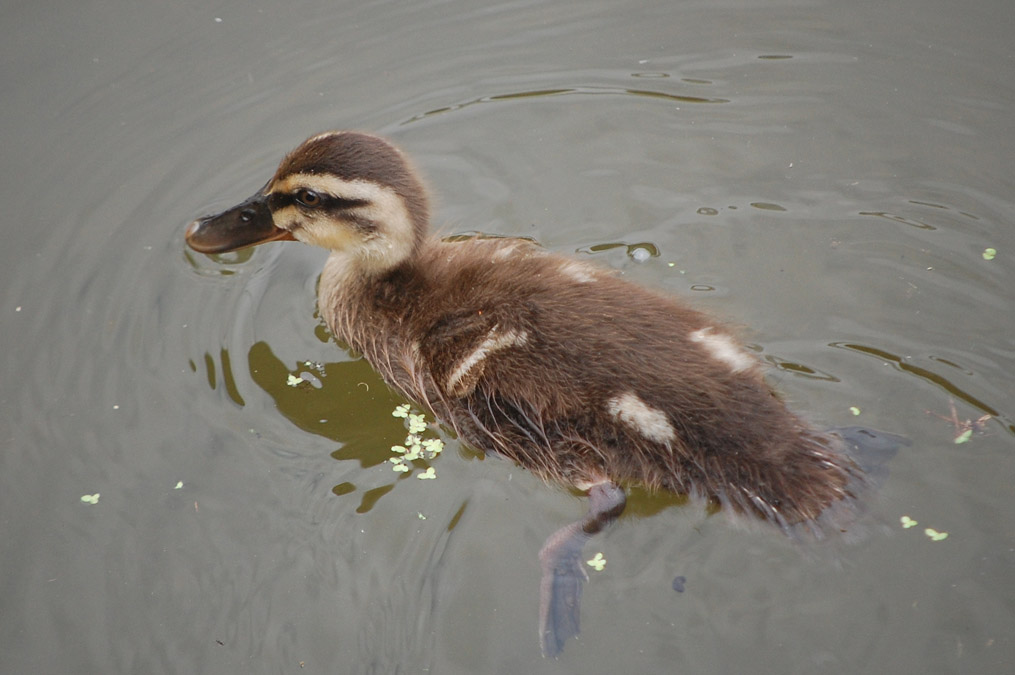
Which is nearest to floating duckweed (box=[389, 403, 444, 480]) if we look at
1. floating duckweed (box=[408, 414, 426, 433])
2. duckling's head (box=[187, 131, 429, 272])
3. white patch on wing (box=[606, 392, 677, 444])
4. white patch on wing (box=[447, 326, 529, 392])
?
floating duckweed (box=[408, 414, 426, 433])

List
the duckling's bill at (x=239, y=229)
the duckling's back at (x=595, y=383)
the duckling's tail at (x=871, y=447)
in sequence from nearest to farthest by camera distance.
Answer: the duckling's back at (x=595, y=383), the duckling's tail at (x=871, y=447), the duckling's bill at (x=239, y=229)

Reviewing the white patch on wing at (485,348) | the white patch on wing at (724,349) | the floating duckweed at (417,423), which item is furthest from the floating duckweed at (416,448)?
the white patch on wing at (724,349)

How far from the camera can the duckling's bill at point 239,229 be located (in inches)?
124

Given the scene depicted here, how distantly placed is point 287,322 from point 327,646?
1306 millimetres

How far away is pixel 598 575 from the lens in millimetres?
2611

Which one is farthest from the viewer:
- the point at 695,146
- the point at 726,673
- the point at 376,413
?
the point at 695,146

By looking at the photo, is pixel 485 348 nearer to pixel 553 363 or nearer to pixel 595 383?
pixel 553 363

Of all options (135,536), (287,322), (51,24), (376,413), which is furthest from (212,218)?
(51,24)

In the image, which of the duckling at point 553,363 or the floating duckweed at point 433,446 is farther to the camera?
the floating duckweed at point 433,446

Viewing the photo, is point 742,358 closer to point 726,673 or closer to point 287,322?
point 726,673

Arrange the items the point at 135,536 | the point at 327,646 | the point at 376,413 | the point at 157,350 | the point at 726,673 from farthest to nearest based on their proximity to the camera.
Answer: the point at 157,350 < the point at 376,413 < the point at 135,536 < the point at 327,646 < the point at 726,673

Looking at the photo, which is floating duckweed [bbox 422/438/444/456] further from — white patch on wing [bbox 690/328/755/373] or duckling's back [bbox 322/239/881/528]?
white patch on wing [bbox 690/328/755/373]

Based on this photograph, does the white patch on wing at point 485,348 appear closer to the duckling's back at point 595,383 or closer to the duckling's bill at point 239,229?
the duckling's back at point 595,383

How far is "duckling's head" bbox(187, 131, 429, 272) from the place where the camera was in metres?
2.92
